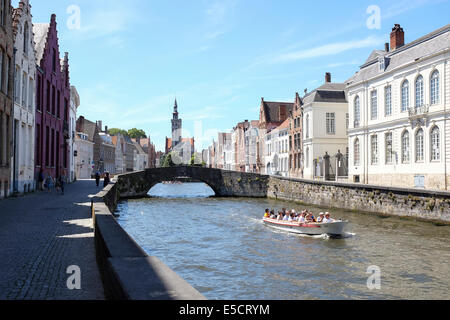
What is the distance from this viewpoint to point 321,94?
1775 inches

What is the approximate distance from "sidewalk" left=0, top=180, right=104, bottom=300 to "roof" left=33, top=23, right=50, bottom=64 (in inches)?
663

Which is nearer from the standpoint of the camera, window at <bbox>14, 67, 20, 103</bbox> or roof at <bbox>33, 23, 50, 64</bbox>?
window at <bbox>14, 67, 20, 103</bbox>

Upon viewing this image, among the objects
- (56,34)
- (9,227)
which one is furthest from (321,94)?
(9,227)

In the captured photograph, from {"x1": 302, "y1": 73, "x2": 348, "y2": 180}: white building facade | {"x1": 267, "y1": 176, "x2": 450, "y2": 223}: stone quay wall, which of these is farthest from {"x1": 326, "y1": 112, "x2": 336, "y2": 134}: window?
{"x1": 267, "y1": 176, "x2": 450, "y2": 223}: stone quay wall

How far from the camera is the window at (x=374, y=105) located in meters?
33.7

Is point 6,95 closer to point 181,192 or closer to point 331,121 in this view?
point 331,121

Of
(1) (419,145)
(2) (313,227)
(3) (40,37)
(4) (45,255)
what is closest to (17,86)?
(3) (40,37)

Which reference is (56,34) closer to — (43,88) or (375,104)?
(43,88)

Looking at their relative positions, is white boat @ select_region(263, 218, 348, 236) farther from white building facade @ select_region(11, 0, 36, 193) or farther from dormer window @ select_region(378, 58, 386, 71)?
dormer window @ select_region(378, 58, 386, 71)

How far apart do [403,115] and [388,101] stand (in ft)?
8.38

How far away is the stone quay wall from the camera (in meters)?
20.4

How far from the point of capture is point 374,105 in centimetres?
3403

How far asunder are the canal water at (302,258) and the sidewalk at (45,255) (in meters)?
3.26
